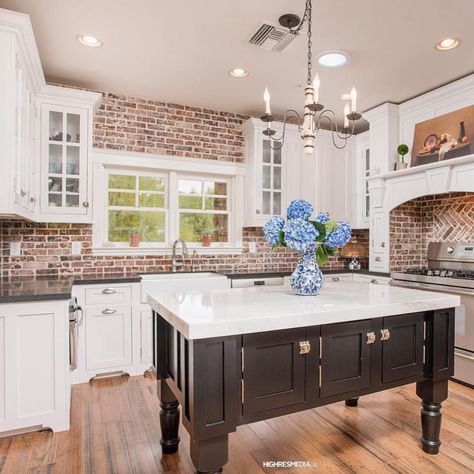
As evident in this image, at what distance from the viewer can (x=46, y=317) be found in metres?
2.38

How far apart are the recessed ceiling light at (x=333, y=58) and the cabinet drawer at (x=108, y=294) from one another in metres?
Result: 2.63

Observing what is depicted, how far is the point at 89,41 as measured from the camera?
9.49ft

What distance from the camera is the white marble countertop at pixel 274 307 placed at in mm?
1511

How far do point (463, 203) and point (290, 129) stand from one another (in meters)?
2.09

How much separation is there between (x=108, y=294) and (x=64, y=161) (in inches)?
51.9

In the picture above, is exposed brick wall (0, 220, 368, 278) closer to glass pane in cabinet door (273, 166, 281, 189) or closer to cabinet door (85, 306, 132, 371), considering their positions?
cabinet door (85, 306, 132, 371)

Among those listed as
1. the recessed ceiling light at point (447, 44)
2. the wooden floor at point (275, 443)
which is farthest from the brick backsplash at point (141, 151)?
the recessed ceiling light at point (447, 44)

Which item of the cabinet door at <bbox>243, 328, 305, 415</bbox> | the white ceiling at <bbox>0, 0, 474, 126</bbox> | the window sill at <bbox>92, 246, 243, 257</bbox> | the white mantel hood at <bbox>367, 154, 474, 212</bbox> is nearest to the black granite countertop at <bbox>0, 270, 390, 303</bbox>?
the window sill at <bbox>92, 246, 243, 257</bbox>

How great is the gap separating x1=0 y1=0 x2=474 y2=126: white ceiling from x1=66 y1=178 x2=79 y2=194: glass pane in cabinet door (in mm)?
1001

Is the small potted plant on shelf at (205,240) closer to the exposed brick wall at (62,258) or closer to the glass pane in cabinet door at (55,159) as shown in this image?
the exposed brick wall at (62,258)

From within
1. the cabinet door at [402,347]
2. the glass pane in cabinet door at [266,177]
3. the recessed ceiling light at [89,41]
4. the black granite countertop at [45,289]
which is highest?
the recessed ceiling light at [89,41]

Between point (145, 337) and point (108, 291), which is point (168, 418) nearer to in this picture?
point (145, 337)

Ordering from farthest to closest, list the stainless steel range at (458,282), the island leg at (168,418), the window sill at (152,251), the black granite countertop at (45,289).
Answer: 1. the window sill at (152,251)
2. the stainless steel range at (458,282)
3. the black granite countertop at (45,289)
4. the island leg at (168,418)

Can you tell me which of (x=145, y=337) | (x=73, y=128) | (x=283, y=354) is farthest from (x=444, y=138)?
(x=73, y=128)
